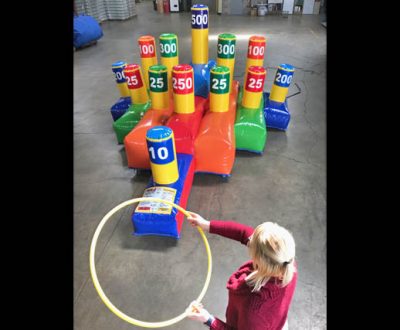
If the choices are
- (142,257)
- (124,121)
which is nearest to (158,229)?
(142,257)

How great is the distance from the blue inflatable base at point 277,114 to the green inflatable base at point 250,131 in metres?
0.56

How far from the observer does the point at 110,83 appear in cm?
713

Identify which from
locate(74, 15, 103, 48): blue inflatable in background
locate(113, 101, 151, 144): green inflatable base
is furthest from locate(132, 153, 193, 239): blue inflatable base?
locate(74, 15, 103, 48): blue inflatable in background

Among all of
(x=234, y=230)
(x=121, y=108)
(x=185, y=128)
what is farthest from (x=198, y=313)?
(x=121, y=108)

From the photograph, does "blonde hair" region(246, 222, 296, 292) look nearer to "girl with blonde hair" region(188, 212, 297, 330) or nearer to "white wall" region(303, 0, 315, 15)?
"girl with blonde hair" region(188, 212, 297, 330)

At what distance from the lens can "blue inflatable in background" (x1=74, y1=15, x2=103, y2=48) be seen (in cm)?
926

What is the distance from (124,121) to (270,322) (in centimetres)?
373

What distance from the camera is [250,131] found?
408cm

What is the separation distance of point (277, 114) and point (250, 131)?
40.0 inches

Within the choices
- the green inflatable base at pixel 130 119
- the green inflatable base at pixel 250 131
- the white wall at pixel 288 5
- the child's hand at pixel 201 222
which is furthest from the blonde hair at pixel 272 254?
the white wall at pixel 288 5

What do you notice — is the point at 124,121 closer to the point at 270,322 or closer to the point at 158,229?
the point at 158,229

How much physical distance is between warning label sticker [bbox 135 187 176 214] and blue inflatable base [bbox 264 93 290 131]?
8.70 feet

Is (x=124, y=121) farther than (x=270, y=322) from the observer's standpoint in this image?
Yes

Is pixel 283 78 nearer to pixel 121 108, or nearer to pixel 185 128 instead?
pixel 185 128
